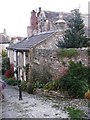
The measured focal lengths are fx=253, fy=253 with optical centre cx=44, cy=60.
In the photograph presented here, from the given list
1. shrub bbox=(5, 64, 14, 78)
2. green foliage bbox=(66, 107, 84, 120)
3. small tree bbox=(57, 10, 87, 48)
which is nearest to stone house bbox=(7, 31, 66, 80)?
small tree bbox=(57, 10, 87, 48)

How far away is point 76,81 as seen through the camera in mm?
20188

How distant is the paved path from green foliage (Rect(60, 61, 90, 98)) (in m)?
2.00

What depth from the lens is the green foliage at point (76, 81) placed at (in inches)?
784

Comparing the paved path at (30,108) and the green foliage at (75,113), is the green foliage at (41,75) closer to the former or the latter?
the paved path at (30,108)

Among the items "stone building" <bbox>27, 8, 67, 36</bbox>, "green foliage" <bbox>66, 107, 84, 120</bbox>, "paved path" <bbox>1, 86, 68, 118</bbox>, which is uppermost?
"stone building" <bbox>27, 8, 67, 36</bbox>

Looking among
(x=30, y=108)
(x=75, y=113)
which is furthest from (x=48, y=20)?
(x=75, y=113)

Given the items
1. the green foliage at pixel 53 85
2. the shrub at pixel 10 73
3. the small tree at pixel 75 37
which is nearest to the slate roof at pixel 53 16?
the small tree at pixel 75 37

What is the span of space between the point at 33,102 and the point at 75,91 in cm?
345

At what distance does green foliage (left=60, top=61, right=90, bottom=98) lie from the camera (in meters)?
19.9

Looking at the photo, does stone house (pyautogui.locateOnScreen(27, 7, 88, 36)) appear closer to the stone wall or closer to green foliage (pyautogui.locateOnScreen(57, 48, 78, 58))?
the stone wall

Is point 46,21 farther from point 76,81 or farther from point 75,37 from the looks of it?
point 76,81

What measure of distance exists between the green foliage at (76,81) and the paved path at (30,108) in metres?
2.00

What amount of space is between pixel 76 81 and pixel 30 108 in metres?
4.72

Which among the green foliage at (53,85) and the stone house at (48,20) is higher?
the stone house at (48,20)
